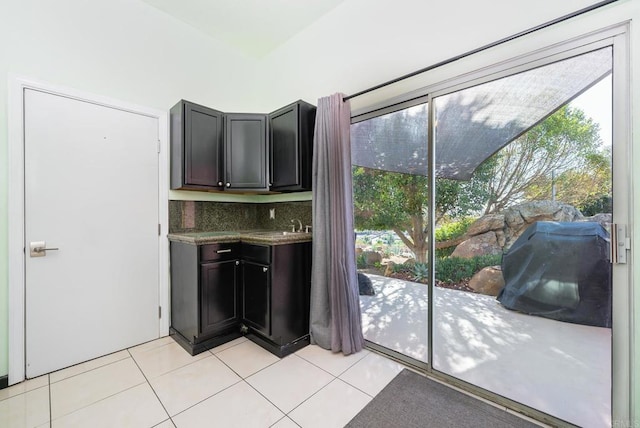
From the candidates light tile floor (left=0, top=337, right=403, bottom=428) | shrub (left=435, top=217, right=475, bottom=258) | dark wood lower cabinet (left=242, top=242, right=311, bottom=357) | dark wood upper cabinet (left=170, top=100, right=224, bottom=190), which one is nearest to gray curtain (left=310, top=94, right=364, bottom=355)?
dark wood lower cabinet (left=242, top=242, right=311, bottom=357)

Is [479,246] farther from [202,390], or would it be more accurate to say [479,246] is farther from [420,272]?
[202,390]

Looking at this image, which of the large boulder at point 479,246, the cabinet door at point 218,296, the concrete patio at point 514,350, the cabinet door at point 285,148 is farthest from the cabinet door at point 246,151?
the large boulder at point 479,246

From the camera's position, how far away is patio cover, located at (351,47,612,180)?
1457 millimetres

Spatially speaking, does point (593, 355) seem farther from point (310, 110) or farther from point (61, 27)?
point (61, 27)

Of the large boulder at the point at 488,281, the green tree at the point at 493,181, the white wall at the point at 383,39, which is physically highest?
the white wall at the point at 383,39

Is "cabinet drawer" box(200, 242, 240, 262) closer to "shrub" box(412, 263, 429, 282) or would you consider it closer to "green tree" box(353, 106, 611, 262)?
"green tree" box(353, 106, 611, 262)

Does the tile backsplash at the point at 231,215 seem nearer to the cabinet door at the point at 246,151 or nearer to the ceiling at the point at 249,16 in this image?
the cabinet door at the point at 246,151

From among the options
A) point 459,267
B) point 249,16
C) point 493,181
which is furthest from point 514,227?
point 249,16

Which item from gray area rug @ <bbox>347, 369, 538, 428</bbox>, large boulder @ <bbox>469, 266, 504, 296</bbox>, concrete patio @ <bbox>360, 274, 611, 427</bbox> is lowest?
gray area rug @ <bbox>347, 369, 538, 428</bbox>

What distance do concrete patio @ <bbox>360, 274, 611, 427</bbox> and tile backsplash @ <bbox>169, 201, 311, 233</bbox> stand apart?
1.33 m

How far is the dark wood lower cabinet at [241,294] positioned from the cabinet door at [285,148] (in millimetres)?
690

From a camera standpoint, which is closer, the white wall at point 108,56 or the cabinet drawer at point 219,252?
the white wall at point 108,56

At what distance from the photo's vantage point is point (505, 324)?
173 centimetres

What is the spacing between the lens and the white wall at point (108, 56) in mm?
1812
